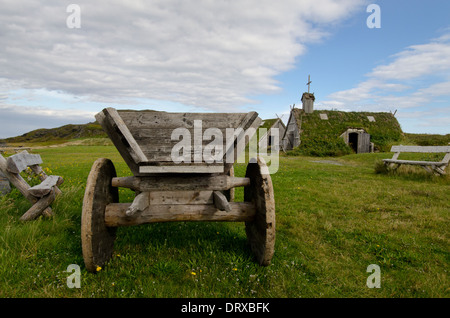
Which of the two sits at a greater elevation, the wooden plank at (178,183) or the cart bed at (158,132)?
the cart bed at (158,132)

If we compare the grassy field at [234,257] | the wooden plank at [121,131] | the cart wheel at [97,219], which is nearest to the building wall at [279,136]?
the grassy field at [234,257]

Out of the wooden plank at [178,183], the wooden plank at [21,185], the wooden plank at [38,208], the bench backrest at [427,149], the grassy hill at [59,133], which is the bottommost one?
the wooden plank at [38,208]

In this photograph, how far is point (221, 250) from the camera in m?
3.18

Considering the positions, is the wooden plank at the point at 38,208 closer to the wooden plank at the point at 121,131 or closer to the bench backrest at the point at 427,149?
the wooden plank at the point at 121,131

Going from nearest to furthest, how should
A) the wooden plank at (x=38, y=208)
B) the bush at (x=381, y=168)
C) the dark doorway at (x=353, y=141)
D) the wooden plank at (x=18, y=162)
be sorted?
1. the wooden plank at (x=38, y=208)
2. the wooden plank at (x=18, y=162)
3. the bush at (x=381, y=168)
4. the dark doorway at (x=353, y=141)

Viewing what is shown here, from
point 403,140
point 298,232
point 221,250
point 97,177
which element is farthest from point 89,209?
point 403,140

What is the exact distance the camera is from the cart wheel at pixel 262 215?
2.66m

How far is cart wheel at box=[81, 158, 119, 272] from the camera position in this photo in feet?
8.29

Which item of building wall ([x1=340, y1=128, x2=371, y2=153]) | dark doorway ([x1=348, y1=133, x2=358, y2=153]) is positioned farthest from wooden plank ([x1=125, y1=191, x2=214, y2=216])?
dark doorway ([x1=348, y1=133, x2=358, y2=153])

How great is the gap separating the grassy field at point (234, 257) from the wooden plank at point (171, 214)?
466 mm

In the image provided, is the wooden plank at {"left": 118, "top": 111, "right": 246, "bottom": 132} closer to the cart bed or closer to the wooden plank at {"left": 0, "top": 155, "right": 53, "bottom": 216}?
the cart bed

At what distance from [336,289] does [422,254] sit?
169 centimetres

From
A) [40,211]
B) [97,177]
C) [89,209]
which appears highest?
[97,177]
